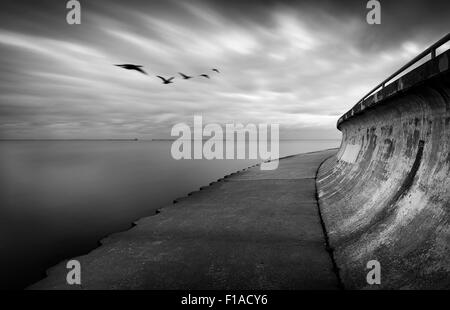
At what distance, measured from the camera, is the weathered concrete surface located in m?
4.59

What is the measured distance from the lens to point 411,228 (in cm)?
384

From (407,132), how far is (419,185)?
64.2 inches

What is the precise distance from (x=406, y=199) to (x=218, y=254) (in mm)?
3945

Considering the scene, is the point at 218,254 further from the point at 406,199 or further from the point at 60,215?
the point at 60,215

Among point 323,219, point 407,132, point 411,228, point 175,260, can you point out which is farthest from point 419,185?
point 175,260

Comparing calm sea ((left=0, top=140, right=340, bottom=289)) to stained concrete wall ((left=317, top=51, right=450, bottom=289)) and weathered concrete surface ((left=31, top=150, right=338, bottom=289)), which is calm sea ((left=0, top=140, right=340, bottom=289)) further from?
stained concrete wall ((left=317, top=51, right=450, bottom=289))

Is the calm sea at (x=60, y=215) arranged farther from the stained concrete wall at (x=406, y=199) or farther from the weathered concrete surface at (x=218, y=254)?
the stained concrete wall at (x=406, y=199)

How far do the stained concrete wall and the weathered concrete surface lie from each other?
0.68m

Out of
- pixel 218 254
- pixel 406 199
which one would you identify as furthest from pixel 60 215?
pixel 406 199

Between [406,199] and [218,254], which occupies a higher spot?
[406,199]

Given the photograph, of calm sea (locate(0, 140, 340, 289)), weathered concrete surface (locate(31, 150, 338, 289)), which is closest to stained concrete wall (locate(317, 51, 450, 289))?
weathered concrete surface (locate(31, 150, 338, 289))

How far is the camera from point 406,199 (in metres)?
4.41

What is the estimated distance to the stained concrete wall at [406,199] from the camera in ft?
10.9
